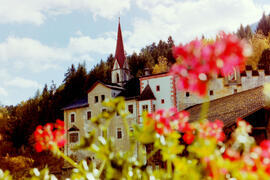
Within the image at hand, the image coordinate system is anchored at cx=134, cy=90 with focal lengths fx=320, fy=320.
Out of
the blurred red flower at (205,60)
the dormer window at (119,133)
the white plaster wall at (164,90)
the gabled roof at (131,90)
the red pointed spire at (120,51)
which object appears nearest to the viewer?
the blurred red flower at (205,60)

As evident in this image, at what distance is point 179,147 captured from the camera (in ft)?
8.16

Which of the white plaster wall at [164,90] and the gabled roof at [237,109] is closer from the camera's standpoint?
the gabled roof at [237,109]

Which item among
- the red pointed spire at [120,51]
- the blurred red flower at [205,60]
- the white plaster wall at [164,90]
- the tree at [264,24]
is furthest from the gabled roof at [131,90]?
the tree at [264,24]

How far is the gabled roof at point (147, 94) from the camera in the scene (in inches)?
1134

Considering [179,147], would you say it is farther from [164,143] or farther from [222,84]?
[222,84]

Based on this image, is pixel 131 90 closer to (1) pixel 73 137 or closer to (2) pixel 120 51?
(1) pixel 73 137

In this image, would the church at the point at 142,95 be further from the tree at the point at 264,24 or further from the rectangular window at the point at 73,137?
the tree at the point at 264,24

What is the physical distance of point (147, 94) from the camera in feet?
95.6

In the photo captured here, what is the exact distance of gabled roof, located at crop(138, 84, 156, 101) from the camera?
28797 mm

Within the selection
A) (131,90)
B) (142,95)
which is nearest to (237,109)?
(142,95)

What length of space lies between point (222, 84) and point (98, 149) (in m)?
25.3

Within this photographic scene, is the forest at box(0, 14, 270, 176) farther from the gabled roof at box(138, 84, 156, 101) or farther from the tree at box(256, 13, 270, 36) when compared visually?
the tree at box(256, 13, 270, 36)

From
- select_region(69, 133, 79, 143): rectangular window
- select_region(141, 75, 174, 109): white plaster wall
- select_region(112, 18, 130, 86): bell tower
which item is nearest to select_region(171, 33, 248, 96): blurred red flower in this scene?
select_region(141, 75, 174, 109): white plaster wall

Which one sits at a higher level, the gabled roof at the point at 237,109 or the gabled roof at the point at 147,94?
the gabled roof at the point at 147,94
